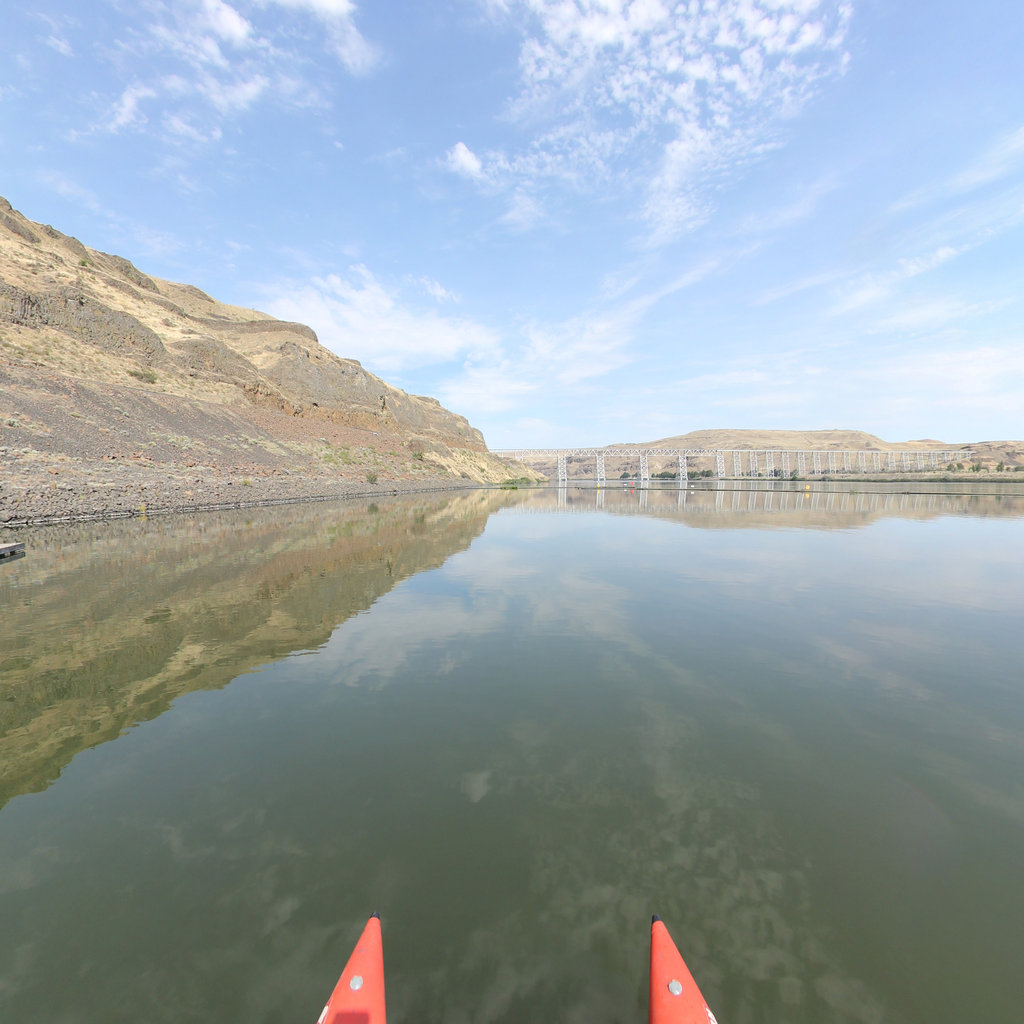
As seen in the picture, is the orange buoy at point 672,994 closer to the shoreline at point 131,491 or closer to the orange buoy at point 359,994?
the orange buoy at point 359,994

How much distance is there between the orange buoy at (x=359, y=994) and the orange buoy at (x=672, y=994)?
1.71 meters

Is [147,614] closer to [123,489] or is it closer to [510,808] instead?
[510,808]

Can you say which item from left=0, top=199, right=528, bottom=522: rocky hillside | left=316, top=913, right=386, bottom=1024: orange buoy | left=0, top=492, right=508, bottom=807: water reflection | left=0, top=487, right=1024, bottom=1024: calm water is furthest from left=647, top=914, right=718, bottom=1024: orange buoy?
left=0, top=199, right=528, bottom=522: rocky hillside

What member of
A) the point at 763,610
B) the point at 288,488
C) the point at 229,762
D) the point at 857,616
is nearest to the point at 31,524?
the point at 288,488

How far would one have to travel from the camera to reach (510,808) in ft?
18.0

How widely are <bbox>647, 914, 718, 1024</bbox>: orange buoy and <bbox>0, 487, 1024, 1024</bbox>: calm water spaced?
48 centimetres

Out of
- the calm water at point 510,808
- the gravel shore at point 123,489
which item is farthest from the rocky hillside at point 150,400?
the calm water at point 510,808

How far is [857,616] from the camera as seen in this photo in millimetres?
12602

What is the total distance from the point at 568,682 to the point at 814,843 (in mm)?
4428

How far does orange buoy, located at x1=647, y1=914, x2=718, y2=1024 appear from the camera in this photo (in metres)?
2.94

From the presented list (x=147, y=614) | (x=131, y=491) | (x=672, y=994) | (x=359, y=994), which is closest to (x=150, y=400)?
(x=131, y=491)

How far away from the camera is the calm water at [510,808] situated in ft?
11.9

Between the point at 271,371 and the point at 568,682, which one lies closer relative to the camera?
the point at 568,682

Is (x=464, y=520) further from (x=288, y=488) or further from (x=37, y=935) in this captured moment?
(x=37, y=935)
